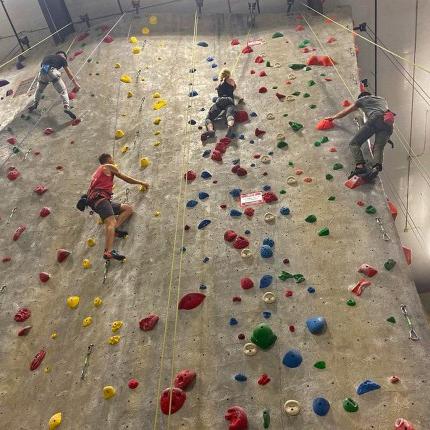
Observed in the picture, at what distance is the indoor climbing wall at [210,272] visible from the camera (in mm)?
3857

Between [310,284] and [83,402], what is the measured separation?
2.45m

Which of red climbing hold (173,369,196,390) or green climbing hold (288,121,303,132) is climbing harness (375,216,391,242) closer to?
green climbing hold (288,121,303,132)

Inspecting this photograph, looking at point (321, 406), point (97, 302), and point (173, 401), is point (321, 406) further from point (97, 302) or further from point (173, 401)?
point (97, 302)

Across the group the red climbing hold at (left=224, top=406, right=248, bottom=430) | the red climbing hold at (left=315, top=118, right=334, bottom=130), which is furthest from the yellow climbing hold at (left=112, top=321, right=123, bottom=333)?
the red climbing hold at (left=315, top=118, right=334, bottom=130)

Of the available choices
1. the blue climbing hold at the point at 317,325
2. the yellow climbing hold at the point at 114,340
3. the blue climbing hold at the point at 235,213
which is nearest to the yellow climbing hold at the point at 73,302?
the yellow climbing hold at the point at 114,340

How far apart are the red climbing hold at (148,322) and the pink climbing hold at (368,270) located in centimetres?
214

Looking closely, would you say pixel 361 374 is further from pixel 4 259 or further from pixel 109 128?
pixel 109 128

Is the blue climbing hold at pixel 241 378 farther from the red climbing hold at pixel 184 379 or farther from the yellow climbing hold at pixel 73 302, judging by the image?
the yellow climbing hold at pixel 73 302

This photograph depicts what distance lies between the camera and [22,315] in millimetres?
5230

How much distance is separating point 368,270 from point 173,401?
224 cm

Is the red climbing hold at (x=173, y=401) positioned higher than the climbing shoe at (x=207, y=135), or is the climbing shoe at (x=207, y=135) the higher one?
the climbing shoe at (x=207, y=135)

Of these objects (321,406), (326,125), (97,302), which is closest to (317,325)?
(321,406)

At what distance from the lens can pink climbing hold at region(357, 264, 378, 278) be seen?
4.47 metres

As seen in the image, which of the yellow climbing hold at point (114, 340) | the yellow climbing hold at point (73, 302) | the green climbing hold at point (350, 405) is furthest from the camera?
the yellow climbing hold at point (73, 302)
